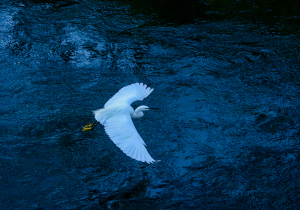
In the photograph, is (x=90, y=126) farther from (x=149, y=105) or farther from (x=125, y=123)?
(x=149, y=105)

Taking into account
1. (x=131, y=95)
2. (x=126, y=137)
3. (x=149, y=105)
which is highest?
(x=131, y=95)

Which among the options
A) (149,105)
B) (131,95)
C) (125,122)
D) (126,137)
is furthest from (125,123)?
(149,105)

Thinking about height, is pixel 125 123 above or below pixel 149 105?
above

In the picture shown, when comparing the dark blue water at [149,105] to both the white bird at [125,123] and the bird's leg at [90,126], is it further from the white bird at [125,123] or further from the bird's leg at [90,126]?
the white bird at [125,123]

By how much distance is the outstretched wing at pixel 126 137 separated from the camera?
3002 millimetres

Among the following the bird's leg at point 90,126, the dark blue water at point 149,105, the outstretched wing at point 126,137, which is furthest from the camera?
the bird's leg at point 90,126

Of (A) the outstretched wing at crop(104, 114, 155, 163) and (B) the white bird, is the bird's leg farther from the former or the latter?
(A) the outstretched wing at crop(104, 114, 155, 163)

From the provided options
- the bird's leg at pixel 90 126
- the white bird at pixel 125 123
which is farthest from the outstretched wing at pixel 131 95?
the bird's leg at pixel 90 126

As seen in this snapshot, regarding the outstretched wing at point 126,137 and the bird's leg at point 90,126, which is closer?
the outstretched wing at point 126,137

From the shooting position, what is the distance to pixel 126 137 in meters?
3.20

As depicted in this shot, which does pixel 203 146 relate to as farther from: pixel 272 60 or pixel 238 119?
pixel 272 60

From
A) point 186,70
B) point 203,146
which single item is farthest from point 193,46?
point 203,146

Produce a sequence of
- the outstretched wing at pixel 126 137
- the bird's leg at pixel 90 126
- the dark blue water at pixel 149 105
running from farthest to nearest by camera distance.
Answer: the bird's leg at pixel 90 126
the dark blue water at pixel 149 105
the outstretched wing at pixel 126 137

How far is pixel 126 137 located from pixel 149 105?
1.44 metres
